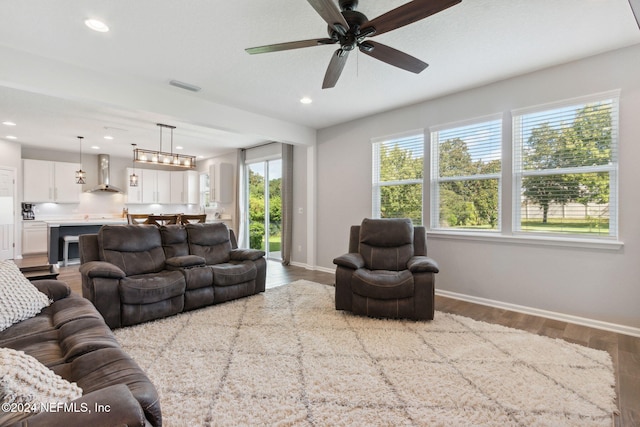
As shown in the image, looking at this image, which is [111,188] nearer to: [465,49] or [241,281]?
[241,281]

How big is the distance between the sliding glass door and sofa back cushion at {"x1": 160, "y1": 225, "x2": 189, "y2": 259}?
9.90ft

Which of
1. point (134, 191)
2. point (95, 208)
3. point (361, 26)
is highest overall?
point (361, 26)

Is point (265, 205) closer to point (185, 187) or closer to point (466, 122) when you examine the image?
point (185, 187)

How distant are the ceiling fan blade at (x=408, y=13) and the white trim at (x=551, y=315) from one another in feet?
10.7

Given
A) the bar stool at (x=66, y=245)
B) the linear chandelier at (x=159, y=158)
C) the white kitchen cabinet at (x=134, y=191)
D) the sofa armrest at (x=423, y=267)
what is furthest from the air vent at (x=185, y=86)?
the white kitchen cabinet at (x=134, y=191)

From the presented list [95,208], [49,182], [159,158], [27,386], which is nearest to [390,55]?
[27,386]

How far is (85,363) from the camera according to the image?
1346 mm

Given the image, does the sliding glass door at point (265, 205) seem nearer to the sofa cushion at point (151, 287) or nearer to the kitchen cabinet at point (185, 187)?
the kitchen cabinet at point (185, 187)

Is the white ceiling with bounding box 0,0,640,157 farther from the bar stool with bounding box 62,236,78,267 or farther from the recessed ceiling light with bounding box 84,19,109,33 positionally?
the bar stool with bounding box 62,236,78,267

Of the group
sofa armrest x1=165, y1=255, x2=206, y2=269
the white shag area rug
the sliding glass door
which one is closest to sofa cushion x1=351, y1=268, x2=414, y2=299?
the white shag area rug

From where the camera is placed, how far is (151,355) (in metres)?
2.38

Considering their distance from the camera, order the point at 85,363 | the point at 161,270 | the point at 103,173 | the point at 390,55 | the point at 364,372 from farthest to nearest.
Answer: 1. the point at 103,173
2. the point at 161,270
3. the point at 390,55
4. the point at 364,372
5. the point at 85,363

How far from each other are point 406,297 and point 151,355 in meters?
2.32

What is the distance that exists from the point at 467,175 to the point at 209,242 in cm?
356
